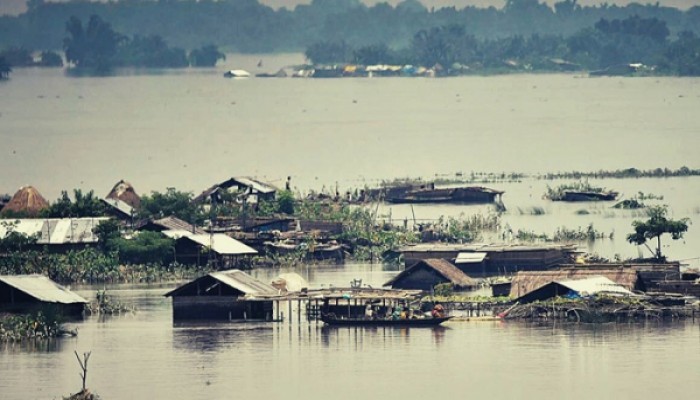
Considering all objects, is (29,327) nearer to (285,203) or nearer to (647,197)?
(285,203)

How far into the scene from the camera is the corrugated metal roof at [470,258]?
112ft

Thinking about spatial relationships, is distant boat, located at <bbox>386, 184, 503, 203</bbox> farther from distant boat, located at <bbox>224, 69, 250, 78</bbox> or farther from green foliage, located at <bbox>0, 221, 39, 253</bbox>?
distant boat, located at <bbox>224, 69, 250, 78</bbox>

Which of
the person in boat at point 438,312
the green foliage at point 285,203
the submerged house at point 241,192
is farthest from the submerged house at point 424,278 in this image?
the submerged house at point 241,192

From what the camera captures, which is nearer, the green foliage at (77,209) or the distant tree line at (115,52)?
the green foliage at (77,209)

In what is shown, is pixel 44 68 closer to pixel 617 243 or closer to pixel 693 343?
pixel 617 243

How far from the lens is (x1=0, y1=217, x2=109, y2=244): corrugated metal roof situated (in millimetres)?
36031

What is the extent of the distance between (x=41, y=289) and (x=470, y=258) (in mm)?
7876

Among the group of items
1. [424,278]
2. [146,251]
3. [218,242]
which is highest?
[218,242]

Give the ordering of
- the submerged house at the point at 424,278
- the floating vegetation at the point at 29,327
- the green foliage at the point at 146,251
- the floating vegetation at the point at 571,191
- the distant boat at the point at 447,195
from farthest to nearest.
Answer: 1. the distant boat at the point at 447,195
2. the floating vegetation at the point at 571,191
3. the green foliage at the point at 146,251
4. the submerged house at the point at 424,278
5. the floating vegetation at the point at 29,327

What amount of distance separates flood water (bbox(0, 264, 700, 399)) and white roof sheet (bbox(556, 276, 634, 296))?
0.87 meters

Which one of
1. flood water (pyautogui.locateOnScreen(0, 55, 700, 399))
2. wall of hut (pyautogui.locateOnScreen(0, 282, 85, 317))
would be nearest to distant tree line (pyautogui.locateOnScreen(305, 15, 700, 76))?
flood water (pyautogui.locateOnScreen(0, 55, 700, 399))

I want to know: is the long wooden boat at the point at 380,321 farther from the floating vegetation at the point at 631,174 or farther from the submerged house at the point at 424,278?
the floating vegetation at the point at 631,174

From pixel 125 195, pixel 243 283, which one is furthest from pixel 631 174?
pixel 243 283

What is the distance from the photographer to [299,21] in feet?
566
